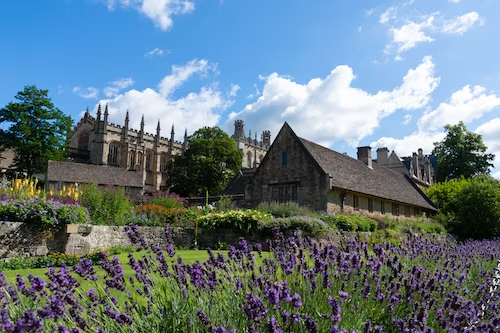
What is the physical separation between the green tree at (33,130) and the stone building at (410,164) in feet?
151

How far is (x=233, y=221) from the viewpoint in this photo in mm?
17203

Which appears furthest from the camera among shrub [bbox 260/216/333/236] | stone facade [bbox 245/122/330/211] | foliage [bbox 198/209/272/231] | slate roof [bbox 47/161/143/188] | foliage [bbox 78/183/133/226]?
slate roof [bbox 47/161/143/188]

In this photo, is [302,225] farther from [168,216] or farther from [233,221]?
[168,216]

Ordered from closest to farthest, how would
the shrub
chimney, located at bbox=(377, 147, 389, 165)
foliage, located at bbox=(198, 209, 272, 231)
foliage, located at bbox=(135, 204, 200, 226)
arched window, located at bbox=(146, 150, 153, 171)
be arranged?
the shrub → foliage, located at bbox=(198, 209, 272, 231) → foliage, located at bbox=(135, 204, 200, 226) → chimney, located at bbox=(377, 147, 389, 165) → arched window, located at bbox=(146, 150, 153, 171)

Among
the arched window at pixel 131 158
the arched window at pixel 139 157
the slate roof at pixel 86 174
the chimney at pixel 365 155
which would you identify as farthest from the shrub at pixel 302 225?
the arched window at pixel 139 157

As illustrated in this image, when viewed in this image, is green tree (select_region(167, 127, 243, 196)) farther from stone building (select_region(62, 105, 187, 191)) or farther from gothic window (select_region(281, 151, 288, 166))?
gothic window (select_region(281, 151, 288, 166))

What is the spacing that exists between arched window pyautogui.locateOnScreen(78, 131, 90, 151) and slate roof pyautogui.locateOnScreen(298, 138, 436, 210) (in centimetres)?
6228

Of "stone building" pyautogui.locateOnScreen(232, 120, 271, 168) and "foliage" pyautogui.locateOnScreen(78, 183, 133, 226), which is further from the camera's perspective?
"stone building" pyautogui.locateOnScreen(232, 120, 271, 168)

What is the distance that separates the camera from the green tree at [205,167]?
5519 cm

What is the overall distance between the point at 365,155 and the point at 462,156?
24535 mm

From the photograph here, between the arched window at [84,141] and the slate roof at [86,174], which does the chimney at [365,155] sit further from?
the arched window at [84,141]

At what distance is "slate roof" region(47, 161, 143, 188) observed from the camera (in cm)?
4225

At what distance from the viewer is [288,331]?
3.32m

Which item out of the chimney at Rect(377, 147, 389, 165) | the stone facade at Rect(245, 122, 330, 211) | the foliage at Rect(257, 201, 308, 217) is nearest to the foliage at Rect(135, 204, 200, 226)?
the foliage at Rect(257, 201, 308, 217)
